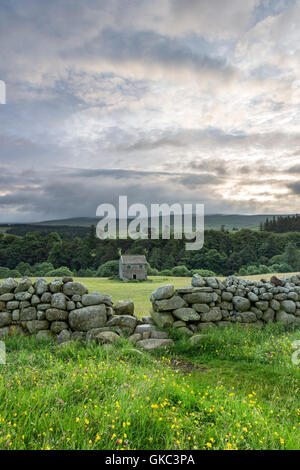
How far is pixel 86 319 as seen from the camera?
25.7ft

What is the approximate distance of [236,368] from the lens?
607cm

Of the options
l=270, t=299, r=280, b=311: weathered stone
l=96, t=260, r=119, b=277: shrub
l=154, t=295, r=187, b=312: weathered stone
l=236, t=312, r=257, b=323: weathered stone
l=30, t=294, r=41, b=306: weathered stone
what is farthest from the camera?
l=96, t=260, r=119, b=277: shrub

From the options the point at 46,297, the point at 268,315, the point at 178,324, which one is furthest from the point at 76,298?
the point at 268,315

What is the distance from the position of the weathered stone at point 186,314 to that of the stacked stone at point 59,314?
2.51 feet

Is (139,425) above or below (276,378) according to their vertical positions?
above

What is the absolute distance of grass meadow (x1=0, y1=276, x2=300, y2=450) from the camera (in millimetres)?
3257

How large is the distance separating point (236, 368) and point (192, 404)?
7.76ft

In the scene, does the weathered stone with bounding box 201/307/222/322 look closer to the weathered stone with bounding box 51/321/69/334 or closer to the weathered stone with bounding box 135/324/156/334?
the weathered stone with bounding box 135/324/156/334

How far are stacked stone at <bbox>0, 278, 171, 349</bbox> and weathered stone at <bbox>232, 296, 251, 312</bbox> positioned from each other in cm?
267

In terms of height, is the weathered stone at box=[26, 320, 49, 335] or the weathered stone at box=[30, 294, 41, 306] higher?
the weathered stone at box=[30, 294, 41, 306]

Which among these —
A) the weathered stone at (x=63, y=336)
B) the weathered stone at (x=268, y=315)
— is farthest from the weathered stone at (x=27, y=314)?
the weathered stone at (x=268, y=315)

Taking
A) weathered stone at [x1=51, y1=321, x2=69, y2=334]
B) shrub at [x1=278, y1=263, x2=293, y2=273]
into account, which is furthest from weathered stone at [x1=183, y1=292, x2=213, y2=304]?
shrub at [x1=278, y1=263, x2=293, y2=273]

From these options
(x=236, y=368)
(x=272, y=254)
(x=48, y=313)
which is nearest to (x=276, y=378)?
(x=236, y=368)
